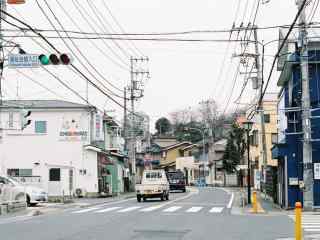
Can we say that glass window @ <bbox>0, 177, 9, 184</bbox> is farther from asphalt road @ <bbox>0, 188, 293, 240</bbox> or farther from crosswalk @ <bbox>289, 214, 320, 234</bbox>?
crosswalk @ <bbox>289, 214, 320, 234</bbox>

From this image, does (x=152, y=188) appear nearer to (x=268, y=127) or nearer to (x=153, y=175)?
(x=153, y=175)

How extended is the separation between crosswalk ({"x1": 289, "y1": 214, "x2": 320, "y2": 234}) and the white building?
84.7ft

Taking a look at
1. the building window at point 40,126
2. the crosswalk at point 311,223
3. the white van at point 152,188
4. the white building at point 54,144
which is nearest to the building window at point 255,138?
the white building at point 54,144

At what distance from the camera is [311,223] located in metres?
20.9

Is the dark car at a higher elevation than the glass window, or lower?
lower

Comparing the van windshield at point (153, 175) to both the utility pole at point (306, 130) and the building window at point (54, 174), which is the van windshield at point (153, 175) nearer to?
the building window at point (54, 174)

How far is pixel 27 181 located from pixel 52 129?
11.0m

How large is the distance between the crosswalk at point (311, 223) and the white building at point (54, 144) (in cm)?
2583

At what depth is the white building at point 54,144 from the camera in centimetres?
4788

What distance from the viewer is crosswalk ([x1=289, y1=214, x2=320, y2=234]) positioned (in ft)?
60.9

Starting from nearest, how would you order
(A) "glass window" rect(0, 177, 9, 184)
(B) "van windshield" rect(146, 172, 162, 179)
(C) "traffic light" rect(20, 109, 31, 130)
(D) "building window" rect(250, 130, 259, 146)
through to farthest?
(A) "glass window" rect(0, 177, 9, 184)
(C) "traffic light" rect(20, 109, 31, 130)
(B) "van windshield" rect(146, 172, 162, 179)
(D) "building window" rect(250, 130, 259, 146)

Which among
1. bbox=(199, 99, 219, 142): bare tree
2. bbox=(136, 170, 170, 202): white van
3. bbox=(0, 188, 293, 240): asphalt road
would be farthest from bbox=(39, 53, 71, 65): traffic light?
bbox=(199, 99, 219, 142): bare tree

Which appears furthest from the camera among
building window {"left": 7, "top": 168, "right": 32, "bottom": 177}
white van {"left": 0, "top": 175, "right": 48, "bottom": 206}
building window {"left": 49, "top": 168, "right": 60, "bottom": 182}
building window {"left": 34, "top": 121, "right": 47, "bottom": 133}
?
building window {"left": 34, "top": 121, "right": 47, "bottom": 133}

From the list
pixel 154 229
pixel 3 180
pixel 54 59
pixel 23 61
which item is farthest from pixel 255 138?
pixel 154 229
